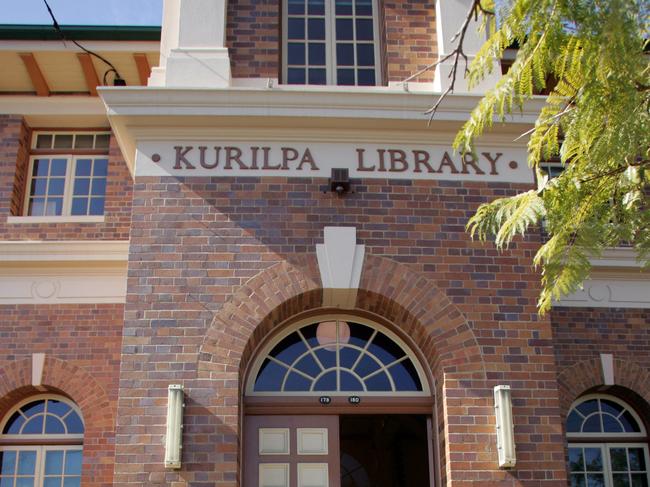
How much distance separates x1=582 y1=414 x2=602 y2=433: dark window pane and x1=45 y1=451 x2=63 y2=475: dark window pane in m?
6.34

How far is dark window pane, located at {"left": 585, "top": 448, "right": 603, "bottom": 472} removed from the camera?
11234 millimetres

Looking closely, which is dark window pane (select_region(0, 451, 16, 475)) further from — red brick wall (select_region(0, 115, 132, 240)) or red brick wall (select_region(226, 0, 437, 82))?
red brick wall (select_region(226, 0, 437, 82))

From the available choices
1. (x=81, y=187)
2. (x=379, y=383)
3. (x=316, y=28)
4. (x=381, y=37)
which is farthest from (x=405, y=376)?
(x=81, y=187)

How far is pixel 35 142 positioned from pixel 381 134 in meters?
5.53

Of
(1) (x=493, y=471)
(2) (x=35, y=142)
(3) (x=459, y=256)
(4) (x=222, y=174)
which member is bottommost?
(1) (x=493, y=471)

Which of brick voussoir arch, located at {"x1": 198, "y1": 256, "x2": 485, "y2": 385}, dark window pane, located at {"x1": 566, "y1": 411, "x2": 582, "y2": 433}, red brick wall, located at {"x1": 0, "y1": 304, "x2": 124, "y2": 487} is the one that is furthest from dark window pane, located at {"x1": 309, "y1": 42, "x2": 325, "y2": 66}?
dark window pane, located at {"x1": 566, "y1": 411, "x2": 582, "y2": 433}

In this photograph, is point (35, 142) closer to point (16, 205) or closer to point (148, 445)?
point (16, 205)

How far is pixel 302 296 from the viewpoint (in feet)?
31.7

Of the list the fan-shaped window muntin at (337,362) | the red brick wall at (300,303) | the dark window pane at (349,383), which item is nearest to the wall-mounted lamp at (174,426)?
the red brick wall at (300,303)

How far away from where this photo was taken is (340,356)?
1011cm

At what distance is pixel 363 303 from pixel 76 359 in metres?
3.89

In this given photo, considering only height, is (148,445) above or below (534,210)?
below

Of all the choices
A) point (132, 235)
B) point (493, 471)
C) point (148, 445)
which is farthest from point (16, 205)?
point (493, 471)

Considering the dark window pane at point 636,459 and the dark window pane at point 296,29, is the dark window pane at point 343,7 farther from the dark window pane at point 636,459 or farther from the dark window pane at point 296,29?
the dark window pane at point 636,459
